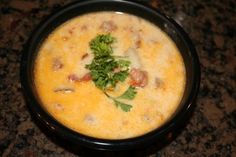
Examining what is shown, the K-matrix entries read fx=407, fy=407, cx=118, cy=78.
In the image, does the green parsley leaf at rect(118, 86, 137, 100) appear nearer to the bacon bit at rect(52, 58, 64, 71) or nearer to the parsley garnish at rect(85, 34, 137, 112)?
the parsley garnish at rect(85, 34, 137, 112)

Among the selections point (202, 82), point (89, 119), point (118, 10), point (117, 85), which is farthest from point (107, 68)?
point (202, 82)

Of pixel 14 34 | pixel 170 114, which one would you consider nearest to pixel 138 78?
pixel 170 114

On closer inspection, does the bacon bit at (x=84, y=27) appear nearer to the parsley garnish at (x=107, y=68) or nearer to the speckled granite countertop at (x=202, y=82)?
the parsley garnish at (x=107, y=68)

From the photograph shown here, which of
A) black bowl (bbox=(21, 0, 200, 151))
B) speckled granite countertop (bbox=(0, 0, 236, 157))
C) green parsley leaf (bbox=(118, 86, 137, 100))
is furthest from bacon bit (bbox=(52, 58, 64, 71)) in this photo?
green parsley leaf (bbox=(118, 86, 137, 100))

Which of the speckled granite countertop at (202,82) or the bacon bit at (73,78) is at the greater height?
the bacon bit at (73,78)

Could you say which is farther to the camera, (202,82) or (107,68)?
(202,82)

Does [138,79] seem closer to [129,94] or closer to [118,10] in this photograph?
[129,94]

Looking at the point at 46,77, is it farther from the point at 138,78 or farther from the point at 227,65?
the point at 227,65

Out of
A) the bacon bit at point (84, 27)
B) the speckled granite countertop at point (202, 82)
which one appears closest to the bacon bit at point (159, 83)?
the speckled granite countertop at point (202, 82)
